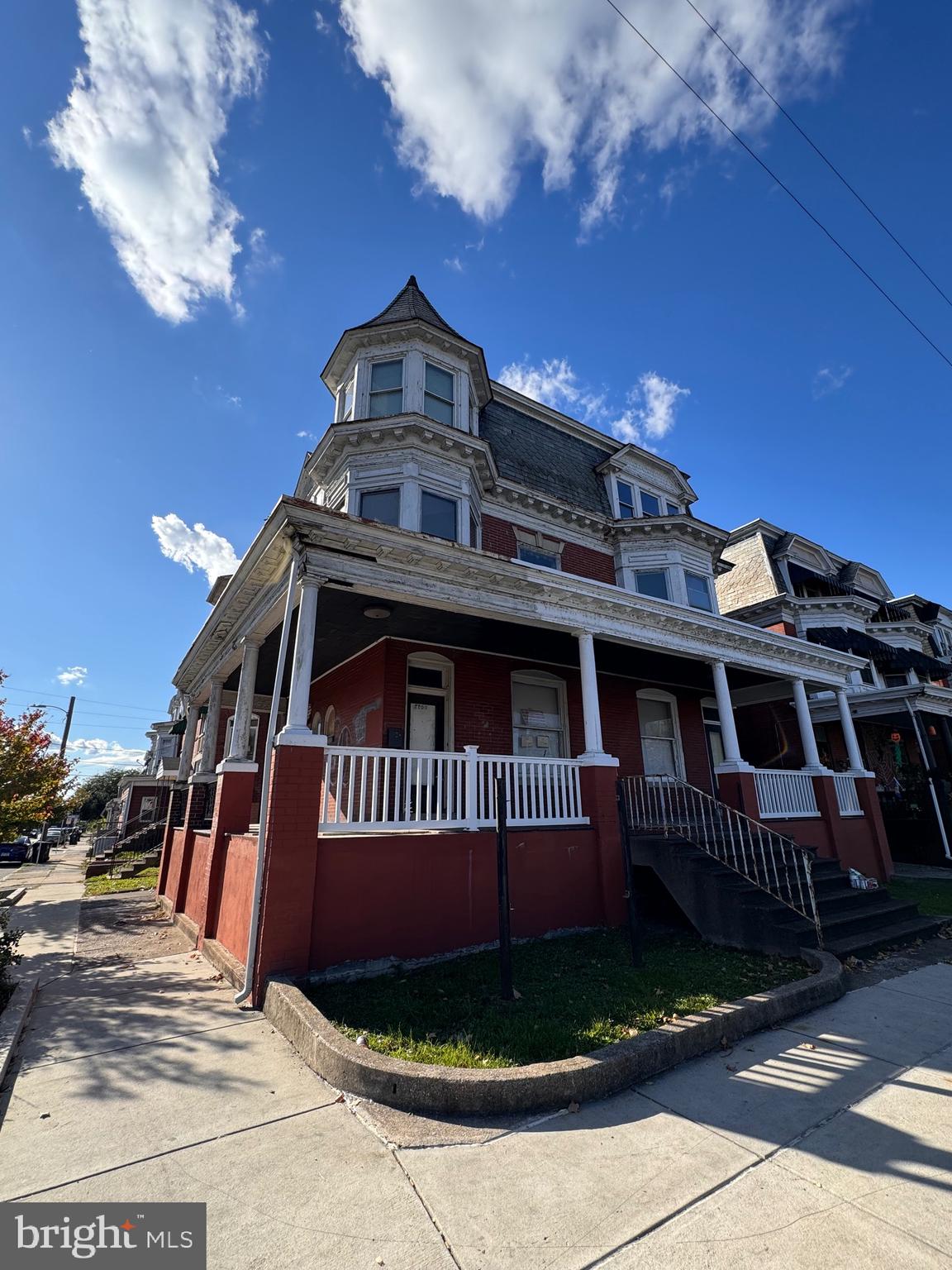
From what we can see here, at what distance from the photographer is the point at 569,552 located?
44.2 feet

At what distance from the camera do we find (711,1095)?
12.1 feet

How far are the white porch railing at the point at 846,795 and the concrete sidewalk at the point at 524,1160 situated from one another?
27.6ft

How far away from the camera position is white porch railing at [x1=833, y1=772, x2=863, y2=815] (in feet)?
39.6

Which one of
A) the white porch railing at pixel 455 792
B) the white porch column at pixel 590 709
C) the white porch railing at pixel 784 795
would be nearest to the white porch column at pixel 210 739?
the white porch railing at pixel 455 792

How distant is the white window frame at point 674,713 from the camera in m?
12.9

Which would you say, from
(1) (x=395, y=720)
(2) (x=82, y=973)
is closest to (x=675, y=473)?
(1) (x=395, y=720)

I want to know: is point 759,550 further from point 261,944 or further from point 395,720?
point 261,944

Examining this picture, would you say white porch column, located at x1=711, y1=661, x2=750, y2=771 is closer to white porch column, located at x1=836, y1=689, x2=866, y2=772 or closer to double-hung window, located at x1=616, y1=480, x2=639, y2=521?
white porch column, located at x1=836, y1=689, x2=866, y2=772

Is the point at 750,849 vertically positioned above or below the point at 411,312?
below

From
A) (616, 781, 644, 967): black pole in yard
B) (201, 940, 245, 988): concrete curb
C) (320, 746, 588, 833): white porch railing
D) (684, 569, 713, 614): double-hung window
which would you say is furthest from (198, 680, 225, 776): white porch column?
(684, 569, 713, 614): double-hung window

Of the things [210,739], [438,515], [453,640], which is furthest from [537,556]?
[210,739]

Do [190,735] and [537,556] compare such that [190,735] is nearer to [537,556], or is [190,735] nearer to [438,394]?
[537,556]

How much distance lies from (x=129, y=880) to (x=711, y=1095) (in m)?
17.7

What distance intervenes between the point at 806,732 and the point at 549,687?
589 centimetres
